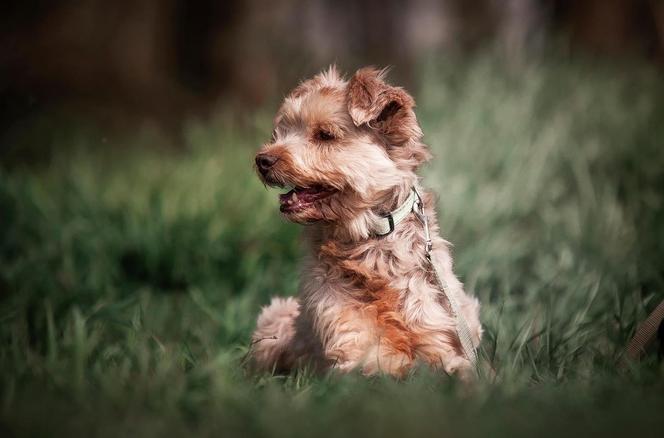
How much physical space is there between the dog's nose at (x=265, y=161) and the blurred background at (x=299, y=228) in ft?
3.13

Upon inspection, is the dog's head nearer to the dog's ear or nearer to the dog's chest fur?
the dog's ear

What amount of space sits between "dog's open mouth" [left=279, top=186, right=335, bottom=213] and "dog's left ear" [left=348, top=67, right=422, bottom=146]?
1.20 feet

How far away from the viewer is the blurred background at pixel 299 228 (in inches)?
130

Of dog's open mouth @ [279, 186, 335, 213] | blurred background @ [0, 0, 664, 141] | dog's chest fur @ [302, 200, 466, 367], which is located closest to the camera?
dog's chest fur @ [302, 200, 466, 367]

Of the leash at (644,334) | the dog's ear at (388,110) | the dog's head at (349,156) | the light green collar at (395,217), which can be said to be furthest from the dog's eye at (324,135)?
the leash at (644,334)

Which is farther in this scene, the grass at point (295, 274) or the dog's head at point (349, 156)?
the dog's head at point (349, 156)

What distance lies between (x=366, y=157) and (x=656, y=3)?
172 inches

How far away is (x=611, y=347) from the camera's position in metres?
4.58

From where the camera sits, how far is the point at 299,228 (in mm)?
6715

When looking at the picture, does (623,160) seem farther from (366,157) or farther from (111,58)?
(111,58)

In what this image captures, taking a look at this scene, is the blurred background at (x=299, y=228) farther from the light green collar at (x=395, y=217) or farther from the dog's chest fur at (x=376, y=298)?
the light green collar at (x=395, y=217)

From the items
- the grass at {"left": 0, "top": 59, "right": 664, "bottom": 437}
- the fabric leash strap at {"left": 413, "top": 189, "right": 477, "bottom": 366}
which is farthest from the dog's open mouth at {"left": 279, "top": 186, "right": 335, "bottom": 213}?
the grass at {"left": 0, "top": 59, "right": 664, "bottom": 437}

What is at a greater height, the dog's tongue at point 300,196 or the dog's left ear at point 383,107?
the dog's left ear at point 383,107

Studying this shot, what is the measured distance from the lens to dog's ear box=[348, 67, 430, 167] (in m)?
4.01
